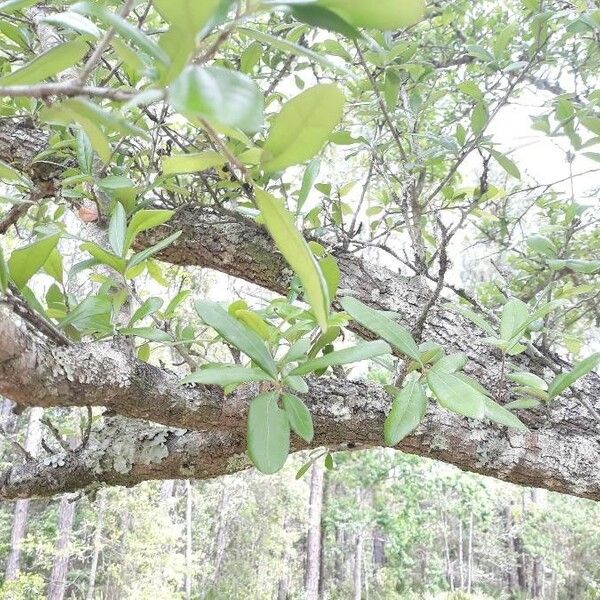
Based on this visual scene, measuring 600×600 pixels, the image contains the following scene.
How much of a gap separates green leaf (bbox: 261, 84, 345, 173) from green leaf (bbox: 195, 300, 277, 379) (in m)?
0.24

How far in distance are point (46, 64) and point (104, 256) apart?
28 centimetres

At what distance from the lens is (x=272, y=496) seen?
8586 millimetres

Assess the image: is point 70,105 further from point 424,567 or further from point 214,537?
point 424,567

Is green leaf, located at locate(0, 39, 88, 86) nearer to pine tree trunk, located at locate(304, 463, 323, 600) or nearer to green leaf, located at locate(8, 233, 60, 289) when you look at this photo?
green leaf, located at locate(8, 233, 60, 289)

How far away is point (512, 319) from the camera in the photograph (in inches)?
26.1

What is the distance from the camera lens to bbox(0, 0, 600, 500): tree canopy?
0.24 m

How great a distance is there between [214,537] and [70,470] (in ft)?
30.5

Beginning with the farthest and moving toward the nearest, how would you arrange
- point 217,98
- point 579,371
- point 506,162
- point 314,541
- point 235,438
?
point 314,541 → point 506,162 → point 235,438 → point 579,371 → point 217,98

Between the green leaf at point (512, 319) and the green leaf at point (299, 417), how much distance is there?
0.28 meters

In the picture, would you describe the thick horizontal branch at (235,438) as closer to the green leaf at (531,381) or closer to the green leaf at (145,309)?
the green leaf at (145,309)

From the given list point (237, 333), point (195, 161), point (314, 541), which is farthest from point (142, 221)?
point (314, 541)

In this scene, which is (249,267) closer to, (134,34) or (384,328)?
(384,328)

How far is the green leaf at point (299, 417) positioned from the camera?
498 mm

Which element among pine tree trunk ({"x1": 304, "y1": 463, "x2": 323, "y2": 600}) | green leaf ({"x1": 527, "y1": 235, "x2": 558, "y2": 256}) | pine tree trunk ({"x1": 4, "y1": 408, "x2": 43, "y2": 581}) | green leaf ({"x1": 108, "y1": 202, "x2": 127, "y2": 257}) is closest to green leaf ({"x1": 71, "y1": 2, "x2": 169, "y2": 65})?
green leaf ({"x1": 108, "y1": 202, "x2": 127, "y2": 257})
